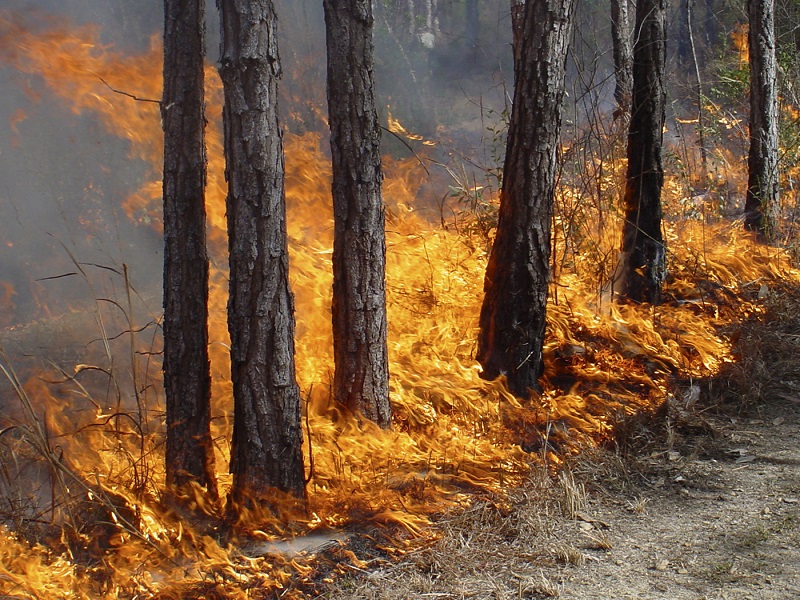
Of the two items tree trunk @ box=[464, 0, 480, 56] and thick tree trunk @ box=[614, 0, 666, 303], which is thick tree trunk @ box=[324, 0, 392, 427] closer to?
thick tree trunk @ box=[614, 0, 666, 303]

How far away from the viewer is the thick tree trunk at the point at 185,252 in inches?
173

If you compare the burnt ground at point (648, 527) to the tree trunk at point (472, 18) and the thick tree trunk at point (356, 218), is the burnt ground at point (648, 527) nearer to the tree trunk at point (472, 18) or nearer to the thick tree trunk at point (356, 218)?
the thick tree trunk at point (356, 218)

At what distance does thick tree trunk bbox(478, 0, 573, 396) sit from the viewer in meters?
5.54

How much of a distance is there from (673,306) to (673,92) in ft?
51.4

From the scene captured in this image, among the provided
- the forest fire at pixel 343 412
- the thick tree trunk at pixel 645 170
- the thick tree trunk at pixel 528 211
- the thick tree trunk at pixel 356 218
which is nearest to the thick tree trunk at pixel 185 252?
the forest fire at pixel 343 412

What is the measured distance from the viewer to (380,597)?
356cm

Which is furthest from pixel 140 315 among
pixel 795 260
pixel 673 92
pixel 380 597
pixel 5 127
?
pixel 673 92

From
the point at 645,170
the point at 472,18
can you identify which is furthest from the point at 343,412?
the point at 472,18

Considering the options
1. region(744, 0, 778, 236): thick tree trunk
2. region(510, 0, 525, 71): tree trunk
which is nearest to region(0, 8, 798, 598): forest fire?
region(744, 0, 778, 236): thick tree trunk

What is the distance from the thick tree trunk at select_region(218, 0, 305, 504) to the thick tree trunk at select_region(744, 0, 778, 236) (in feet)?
23.8

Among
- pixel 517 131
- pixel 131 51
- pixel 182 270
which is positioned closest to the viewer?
pixel 182 270

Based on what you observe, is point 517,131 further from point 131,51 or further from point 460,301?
point 131,51

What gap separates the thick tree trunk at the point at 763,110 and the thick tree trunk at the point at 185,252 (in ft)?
24.2

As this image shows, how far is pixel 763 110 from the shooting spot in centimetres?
928
